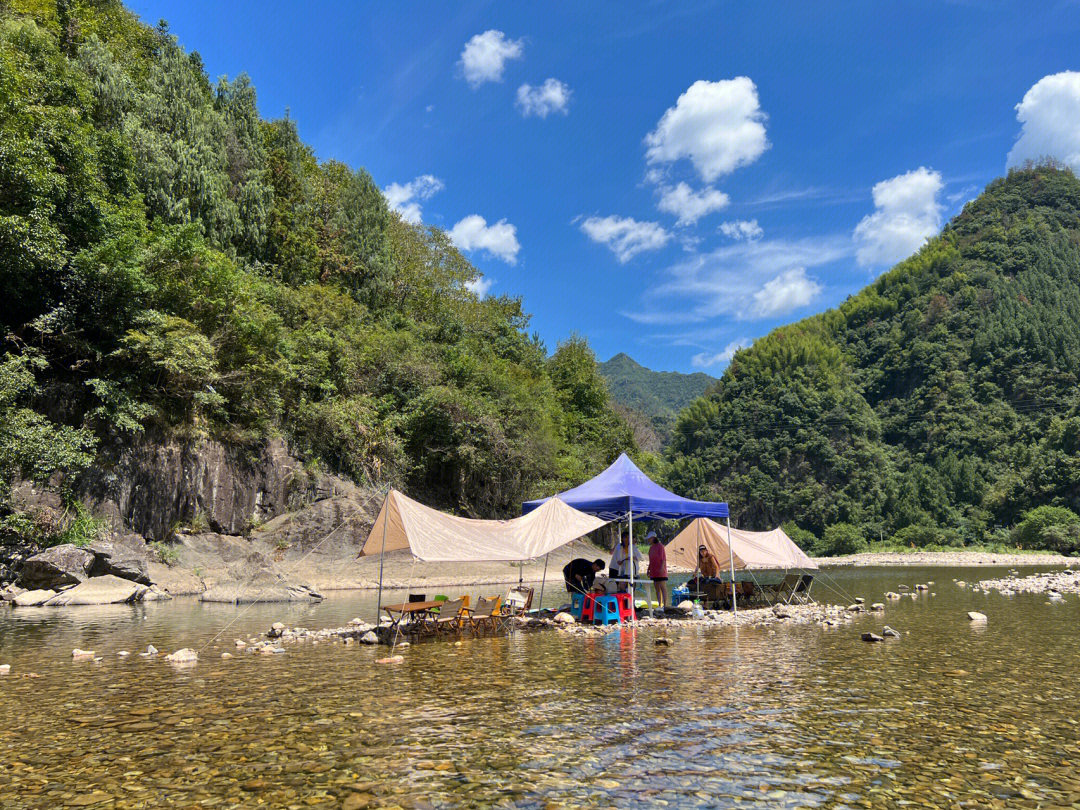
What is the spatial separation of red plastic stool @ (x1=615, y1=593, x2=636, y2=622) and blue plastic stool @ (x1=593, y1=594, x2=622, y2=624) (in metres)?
0.15

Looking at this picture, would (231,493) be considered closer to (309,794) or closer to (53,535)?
(53,535)

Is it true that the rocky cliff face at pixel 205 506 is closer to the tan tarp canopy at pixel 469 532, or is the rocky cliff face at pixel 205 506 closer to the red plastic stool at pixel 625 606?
the tan tarp canopy at pixel 469 532

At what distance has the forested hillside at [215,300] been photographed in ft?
67.9

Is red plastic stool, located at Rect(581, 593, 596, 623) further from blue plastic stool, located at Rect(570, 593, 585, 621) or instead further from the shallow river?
the shallow river

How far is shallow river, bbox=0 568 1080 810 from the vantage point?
5.10 metres

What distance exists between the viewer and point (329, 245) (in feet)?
136

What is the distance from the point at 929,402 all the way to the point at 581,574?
115324 millimetres

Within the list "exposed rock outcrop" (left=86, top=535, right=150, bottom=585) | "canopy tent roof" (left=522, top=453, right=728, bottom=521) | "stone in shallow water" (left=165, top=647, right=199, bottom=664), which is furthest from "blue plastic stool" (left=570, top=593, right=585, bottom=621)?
"exposed rock outcrop" (left=86, top=535, right=150, bottom=585)

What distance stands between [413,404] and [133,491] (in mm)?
15226

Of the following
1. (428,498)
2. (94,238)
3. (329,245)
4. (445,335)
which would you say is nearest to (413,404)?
(428,498)

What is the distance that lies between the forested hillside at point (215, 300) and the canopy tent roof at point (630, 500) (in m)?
15.4

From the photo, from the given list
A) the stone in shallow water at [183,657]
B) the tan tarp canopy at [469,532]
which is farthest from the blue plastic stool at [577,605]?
the stone in shallow water at [183,657]

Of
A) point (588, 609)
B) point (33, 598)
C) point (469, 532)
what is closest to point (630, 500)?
point (588, 609)

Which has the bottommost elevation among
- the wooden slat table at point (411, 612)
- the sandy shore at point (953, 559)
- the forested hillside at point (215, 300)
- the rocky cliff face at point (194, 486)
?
the sandy shore at point (953, 559)
